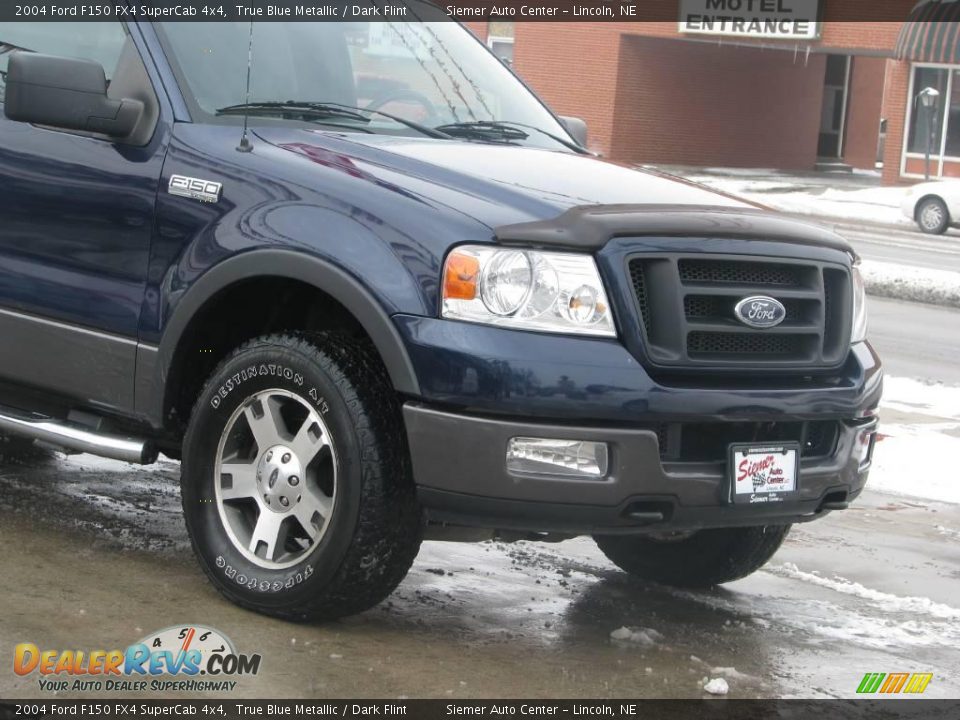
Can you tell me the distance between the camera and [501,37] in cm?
4747

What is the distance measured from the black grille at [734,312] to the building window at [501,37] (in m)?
41.9

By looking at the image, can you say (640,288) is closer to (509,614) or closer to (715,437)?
(715,437)

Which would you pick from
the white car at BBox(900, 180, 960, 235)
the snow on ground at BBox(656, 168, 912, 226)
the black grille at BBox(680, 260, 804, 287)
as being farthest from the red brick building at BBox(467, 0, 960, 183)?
the black grille at BBox(680, 260, 804, 287)

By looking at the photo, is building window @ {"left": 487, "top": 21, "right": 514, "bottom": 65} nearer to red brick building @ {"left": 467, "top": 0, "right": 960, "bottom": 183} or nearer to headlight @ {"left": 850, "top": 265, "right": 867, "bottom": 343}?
red brick building @ {"left": 467, "top": 0, "right": 960, "bottom": 183}

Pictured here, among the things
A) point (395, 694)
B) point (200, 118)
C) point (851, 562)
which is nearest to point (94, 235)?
point (200, 118)

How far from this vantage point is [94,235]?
510cm

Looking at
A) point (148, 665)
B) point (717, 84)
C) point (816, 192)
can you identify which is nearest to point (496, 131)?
point (148, 665)

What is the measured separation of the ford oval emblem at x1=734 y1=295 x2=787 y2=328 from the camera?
4496 mm

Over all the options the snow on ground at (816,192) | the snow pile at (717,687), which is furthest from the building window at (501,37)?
the snow pile at (717,687)

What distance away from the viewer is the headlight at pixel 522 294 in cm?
429

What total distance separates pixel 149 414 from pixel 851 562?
2.78 metres

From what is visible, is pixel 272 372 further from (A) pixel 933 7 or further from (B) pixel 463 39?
(A) pixel 933 7

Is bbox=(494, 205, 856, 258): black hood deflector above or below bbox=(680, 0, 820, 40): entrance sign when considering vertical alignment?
below

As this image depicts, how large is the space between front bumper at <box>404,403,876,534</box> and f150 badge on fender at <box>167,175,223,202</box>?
0.99m
